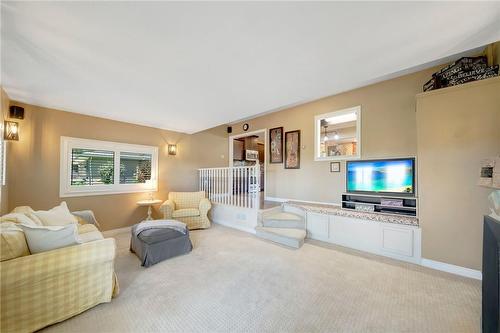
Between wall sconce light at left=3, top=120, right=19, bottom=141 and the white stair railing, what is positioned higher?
wall sconce light at left=3, top=120, right=19, bottom=141

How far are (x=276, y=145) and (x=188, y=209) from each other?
9.42ft

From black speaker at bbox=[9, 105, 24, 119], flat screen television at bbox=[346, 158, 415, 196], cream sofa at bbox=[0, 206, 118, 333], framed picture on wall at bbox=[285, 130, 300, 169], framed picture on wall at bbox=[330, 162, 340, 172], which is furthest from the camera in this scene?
framed picture on wall at bbox=[285, 130, 300, 169]

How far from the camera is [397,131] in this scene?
343cm

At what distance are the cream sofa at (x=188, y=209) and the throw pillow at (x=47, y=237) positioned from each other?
2.35 metres

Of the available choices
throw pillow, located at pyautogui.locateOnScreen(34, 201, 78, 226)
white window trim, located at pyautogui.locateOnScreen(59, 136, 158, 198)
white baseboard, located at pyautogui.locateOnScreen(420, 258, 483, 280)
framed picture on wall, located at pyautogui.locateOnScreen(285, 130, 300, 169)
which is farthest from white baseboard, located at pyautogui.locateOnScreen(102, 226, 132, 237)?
white baseboard, located at pyautogui.locateOnScreen(420, 258, 483, 280)

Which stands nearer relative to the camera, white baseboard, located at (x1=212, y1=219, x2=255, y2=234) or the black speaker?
the black speaker

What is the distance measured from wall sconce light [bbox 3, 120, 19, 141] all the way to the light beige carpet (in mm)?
2456

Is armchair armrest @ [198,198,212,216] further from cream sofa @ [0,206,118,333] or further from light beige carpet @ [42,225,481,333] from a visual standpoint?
cream sofa @ [0,206,118,333]

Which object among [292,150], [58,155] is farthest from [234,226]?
[58,155]

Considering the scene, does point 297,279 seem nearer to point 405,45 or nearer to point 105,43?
point 405,45

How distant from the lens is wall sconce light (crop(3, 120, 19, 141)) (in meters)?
2.79

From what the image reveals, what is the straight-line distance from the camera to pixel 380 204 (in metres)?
3.28

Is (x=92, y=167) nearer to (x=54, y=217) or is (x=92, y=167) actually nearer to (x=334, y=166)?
(x=54, y=217)

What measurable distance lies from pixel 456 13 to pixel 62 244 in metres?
3.82
